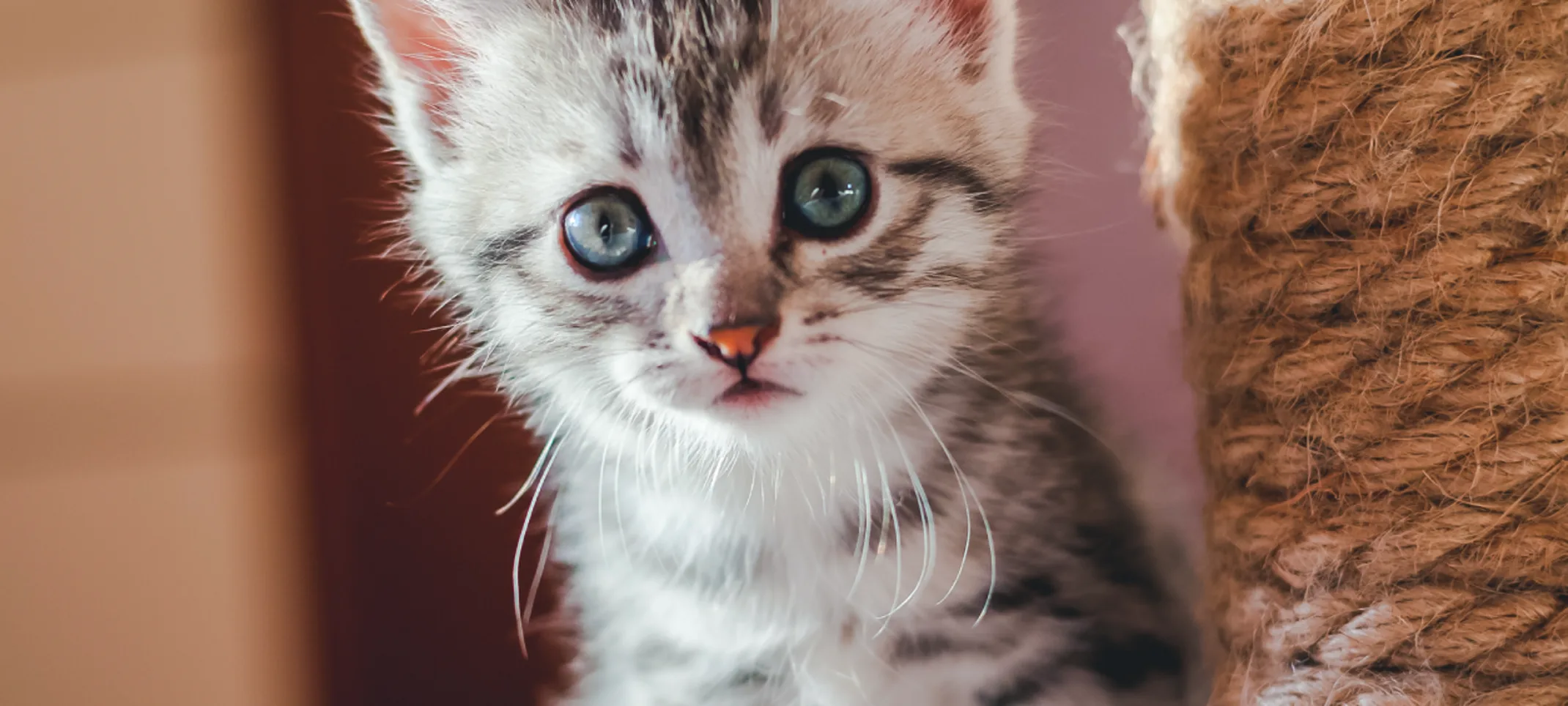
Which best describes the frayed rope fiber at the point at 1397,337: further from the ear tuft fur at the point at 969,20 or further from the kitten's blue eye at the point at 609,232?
the kitten's blue eye at the point at 609,232

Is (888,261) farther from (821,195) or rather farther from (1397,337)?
(1397,337)

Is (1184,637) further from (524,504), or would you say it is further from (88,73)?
(88,73)

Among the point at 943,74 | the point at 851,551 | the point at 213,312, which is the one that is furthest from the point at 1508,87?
the point at 213,312

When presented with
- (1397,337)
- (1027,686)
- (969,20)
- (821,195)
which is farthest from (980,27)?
(1027,686)

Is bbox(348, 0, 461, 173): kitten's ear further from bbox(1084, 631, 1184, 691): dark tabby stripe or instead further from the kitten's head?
bbox(1084, 631, 1184, 691): dark tabby stripe

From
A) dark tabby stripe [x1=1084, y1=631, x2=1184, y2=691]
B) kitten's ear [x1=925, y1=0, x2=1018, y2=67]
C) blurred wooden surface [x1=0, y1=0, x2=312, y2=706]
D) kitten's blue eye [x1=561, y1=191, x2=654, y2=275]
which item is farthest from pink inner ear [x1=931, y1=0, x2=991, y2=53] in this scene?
→ blurred wooden surface [x1=0, y1=0, x2=312, y2=706]
